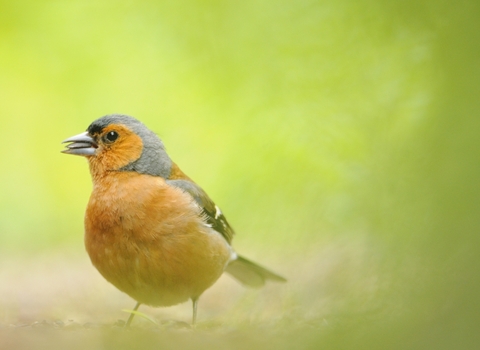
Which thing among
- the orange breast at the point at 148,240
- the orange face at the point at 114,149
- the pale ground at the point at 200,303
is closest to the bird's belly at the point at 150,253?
the orange breast at the point at 148,240

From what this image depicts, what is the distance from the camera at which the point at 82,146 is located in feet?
13.5

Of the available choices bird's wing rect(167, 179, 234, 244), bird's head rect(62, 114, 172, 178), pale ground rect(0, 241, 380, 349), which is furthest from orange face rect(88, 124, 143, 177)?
pale ground rect(0, 241, 380, 349)

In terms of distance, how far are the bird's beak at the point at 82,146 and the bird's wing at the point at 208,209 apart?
0.62 metres

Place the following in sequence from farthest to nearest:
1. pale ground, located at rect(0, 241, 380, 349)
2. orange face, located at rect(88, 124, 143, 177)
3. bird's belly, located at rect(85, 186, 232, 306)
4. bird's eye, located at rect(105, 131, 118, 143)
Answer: bird's eye, located at rect(105, 131, 118, 143) → orange face, located at rect(88, 124, 143, 177) → bird's belly, located at rect(85, 186, 232, 306) → pale ground, located at rect(0, 241, 380, 349)

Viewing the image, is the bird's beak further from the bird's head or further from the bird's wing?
the bird's wing

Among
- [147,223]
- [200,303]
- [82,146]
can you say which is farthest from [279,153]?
[200,303]

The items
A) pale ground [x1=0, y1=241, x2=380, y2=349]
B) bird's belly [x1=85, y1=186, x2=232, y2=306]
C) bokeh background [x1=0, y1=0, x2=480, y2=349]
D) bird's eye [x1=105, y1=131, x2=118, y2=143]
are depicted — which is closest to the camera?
bokeh background [x1=0, y1=0, x2=480, y2=349]

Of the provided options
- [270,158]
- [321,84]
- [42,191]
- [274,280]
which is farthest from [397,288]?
[42,191]

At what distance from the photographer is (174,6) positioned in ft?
13.5

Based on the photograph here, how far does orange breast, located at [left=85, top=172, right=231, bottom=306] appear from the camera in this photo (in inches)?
136

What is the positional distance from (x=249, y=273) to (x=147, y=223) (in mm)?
1368

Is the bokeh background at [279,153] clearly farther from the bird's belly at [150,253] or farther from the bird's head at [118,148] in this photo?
the bird's head at [118,148]

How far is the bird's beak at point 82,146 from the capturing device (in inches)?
160

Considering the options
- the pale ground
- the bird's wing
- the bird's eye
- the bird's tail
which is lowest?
the pale ground
